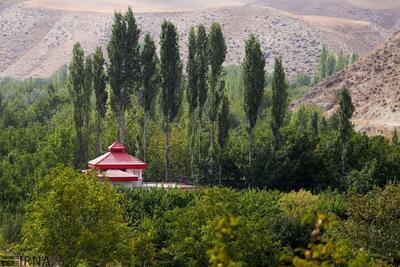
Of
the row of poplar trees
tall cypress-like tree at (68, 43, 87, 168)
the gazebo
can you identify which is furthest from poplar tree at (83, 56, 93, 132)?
the gazebo

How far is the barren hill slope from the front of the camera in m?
123

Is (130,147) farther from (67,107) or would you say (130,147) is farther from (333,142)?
(67,107)

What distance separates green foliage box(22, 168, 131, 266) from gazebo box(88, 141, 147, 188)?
23.1 metres

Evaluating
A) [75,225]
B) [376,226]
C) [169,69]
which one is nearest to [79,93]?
[169,69]

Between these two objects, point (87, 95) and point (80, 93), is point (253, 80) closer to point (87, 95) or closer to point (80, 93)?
point (87, 95)

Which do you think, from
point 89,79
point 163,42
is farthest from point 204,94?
point 89,79

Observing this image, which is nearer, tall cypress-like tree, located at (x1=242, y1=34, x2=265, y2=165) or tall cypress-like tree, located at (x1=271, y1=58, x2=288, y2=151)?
tall cypress-like tree, located at (x1=242, y1=34, x2=265, y2=165)

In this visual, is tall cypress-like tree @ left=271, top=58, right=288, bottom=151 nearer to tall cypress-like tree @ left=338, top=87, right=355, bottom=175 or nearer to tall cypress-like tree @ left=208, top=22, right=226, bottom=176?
tall cypress-like tree @ left=208, top=22, right=226, bottom=176

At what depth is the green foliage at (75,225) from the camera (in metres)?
40.3

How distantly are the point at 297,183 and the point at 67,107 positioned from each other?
62016 millimetres

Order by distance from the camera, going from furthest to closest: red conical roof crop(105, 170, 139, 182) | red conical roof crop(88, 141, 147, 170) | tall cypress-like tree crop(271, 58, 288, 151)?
tall cypress-like tree crop(271, 58, 288, 151), red conical roof crop(88, 141, 147, 170), red conical roof crop(105, 170, 139, 182)

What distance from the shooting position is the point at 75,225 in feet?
133

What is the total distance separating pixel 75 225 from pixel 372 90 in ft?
340

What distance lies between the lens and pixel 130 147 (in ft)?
292
